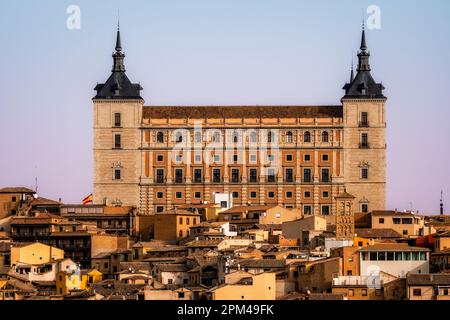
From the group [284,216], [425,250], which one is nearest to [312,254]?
[425,250]

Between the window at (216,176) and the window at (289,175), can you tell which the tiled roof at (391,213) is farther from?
the window at (216,176)

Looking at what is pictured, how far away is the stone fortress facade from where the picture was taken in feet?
387

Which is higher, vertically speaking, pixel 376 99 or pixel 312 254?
pixel 376 99

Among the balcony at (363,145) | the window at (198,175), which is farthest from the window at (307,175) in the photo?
the window at (198,175)

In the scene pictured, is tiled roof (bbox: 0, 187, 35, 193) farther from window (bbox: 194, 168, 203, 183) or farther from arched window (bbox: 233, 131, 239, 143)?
arched window (bbox: 233, 131, 239, 143)

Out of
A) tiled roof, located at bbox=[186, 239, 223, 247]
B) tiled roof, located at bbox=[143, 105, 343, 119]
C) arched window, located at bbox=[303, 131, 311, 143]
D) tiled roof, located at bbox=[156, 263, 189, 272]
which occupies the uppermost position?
tiled roof, located at bbox=[143, 105, 343, 119]

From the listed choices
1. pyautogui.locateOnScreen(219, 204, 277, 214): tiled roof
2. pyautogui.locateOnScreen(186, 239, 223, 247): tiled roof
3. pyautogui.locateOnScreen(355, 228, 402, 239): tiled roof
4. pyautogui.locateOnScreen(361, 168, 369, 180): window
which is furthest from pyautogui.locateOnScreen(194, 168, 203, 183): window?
pyautogui.locateOnScreen(186, 239, 223, 247): tiled roof

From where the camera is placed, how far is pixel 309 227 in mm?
100500

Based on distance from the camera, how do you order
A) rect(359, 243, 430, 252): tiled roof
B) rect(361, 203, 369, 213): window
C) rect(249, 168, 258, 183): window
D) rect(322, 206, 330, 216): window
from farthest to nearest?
rect(249, 168, 258, 183): window
rect(322, 206, 330, 216): window
rect(361, 203, 369, 213): window
rect(359, 243, 430, 252): tiled roof

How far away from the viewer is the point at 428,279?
7769 centimetres

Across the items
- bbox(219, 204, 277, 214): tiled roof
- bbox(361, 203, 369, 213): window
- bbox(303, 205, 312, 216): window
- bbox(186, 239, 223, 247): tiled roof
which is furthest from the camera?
bbox(303, 205, 312, 216): window
